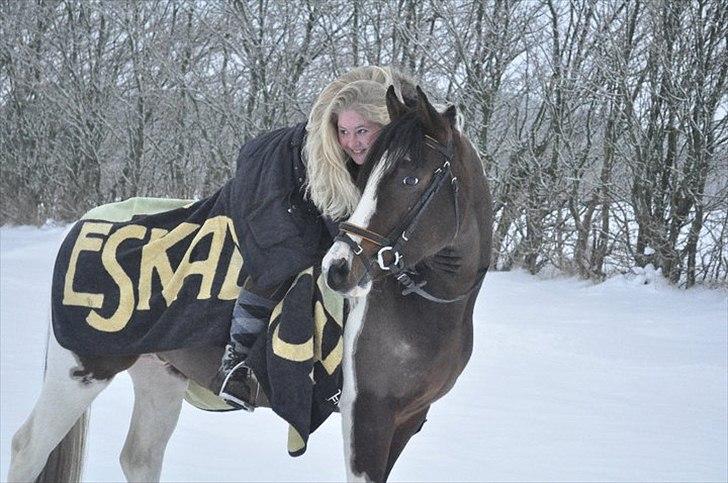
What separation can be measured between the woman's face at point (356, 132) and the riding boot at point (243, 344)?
1.86ft

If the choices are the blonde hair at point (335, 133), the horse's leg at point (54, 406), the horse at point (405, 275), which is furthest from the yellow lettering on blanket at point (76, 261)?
the blonde hair at point (335, 133)

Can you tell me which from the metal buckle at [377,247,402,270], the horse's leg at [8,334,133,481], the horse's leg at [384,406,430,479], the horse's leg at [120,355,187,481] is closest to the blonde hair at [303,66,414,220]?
the metal buckle at [377,247,402,270]

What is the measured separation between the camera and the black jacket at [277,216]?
8.98ft

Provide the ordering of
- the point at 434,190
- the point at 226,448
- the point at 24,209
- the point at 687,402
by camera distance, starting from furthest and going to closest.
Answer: the point at 24,209 < the point at 687,402 < the point at 226,448 < the point at 434,190

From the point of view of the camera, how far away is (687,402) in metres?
6.14

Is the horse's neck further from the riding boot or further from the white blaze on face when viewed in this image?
the riding boot

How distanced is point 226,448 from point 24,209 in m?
16.4

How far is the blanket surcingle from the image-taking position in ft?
8.76

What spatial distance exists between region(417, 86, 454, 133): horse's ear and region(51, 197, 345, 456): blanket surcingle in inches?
24.3

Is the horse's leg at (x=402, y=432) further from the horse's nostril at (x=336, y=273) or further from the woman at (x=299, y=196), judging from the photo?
the horse's nostril at (x=336, y=273)

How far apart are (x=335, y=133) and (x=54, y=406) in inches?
57.5

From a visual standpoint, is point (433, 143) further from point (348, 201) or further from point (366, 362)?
point (366, 362)

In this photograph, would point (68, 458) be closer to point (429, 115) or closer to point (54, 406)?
point (54, 406)

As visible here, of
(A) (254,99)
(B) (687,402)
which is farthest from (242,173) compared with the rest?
(A) (254,99)
